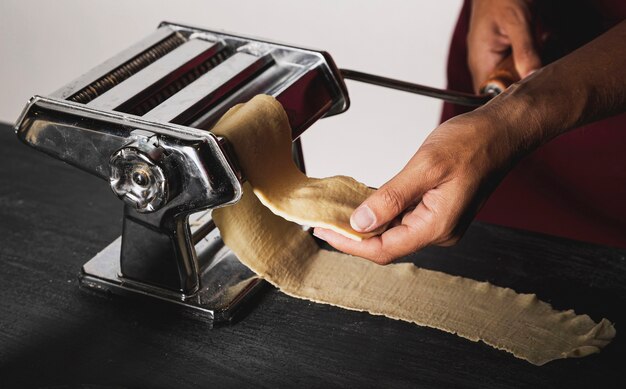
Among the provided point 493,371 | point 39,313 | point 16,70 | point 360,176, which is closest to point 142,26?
point 16,70

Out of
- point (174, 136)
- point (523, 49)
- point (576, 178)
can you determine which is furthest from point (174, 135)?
point (576, 178)

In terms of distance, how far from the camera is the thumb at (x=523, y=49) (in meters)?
1.38

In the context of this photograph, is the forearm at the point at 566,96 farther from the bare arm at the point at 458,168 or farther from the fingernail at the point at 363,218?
the fingernail at the point at 363,218

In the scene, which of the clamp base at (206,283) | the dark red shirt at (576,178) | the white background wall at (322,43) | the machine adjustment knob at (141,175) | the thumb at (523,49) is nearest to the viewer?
the machine adjustment knob at (141,175)

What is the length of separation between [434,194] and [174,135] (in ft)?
1.01

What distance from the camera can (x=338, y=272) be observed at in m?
1.19

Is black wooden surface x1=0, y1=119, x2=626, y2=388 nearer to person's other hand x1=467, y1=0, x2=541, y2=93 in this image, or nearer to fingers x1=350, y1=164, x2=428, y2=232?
fingers x1=350, y1=164, x2=428, y2=232

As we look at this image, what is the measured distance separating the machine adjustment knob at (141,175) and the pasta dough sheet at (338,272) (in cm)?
8

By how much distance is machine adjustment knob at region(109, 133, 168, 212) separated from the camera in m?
0.96

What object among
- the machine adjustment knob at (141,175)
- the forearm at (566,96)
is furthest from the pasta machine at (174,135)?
the forearm at (566,96)

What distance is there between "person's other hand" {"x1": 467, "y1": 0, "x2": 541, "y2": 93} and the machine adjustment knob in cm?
67

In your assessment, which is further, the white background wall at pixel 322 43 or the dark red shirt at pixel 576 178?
the white background wall at pixel 322 43

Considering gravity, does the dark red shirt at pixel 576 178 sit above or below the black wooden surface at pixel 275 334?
below

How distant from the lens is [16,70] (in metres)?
3.36
